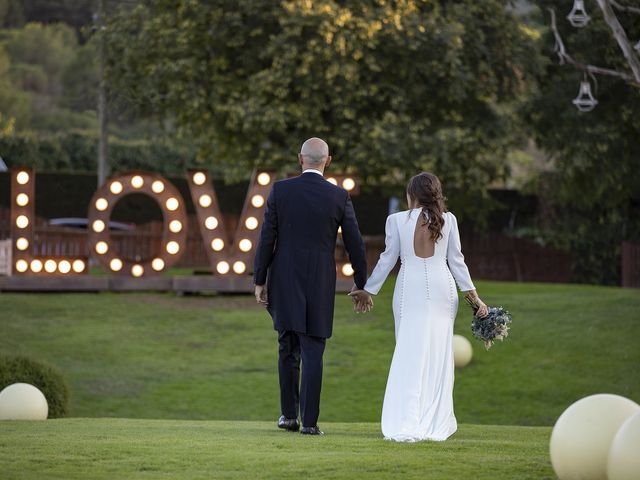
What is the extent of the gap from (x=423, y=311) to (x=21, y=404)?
19.8 feet

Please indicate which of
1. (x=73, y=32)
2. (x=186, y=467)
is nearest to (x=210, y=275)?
(x=186, y=467)

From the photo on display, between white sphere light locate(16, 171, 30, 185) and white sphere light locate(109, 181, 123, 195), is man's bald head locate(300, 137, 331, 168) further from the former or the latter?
white sphere light locate(109, 181, 123, 195)

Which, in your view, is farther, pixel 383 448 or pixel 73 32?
pixel 73 32

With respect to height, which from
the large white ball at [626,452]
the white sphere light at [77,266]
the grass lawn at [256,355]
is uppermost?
the large white ball at [626,452]

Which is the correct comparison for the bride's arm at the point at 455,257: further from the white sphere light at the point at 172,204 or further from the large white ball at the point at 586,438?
the white sphere light at the point at 172,204

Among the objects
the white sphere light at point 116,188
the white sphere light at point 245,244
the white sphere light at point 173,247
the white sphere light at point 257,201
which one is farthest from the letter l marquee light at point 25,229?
the white sphere light at point 257,201

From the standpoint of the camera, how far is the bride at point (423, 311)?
1073cm

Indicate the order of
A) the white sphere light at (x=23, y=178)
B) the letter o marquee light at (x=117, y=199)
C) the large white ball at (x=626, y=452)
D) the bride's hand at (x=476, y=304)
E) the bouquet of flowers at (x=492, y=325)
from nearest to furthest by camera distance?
1. the large white ball at (x=626, y=452)
2. the bride's hand at (x=476, y=304)
3. the bouquet of flowers at (x=492, y=325)
4. the white sphere light at (x=23, y=178)
5. the letter o marquee light at (x=117, y=199)

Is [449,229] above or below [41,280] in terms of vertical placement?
above

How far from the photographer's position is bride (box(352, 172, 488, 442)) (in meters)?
10.7

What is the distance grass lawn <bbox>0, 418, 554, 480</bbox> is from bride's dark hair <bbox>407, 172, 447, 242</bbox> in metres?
1.73

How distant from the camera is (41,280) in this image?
2295cm

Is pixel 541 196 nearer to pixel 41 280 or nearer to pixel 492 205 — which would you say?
pixel 492 205

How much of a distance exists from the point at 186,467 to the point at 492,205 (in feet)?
100
